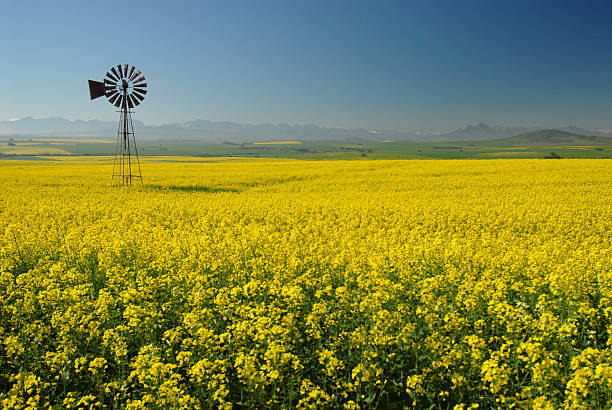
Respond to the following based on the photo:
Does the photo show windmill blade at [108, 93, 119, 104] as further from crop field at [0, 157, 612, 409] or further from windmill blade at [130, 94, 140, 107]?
crop field at [0, 157, 612, 409]

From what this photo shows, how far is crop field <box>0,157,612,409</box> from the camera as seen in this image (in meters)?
4.10

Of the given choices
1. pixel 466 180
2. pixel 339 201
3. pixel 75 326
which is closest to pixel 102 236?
pixel 75 326

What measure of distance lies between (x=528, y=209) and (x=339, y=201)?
356 inches

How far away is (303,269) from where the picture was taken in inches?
316

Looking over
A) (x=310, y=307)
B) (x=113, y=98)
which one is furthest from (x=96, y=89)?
(x=310, y=307)

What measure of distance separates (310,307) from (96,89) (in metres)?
29.5

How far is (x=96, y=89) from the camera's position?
90.5 feet

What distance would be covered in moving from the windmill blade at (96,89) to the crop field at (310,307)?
38.5 feet

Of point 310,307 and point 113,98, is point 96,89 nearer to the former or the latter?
point 113,98

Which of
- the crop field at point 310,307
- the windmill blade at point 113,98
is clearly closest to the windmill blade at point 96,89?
the windmill blade at point 113,98

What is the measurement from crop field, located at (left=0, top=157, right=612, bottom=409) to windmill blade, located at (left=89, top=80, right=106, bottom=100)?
38.5ft

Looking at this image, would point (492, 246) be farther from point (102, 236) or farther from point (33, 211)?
point (33, 211)

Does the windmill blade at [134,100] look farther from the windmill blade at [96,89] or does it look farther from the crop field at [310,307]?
the crop field at [310,307]

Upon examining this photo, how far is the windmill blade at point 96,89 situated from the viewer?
27.2 m
